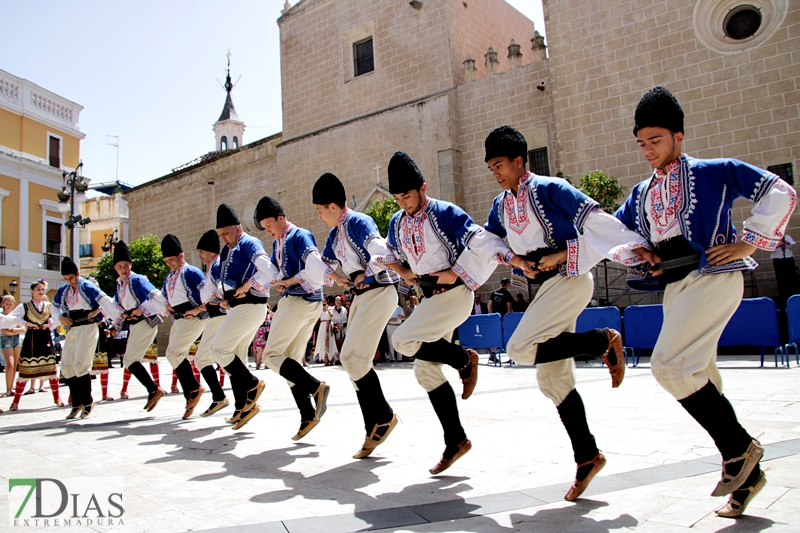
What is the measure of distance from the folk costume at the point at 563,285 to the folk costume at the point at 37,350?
8.76m

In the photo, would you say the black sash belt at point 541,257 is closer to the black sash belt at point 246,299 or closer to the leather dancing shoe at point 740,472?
the leather dancing shoe at point 740,472

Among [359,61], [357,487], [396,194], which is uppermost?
[359,61]

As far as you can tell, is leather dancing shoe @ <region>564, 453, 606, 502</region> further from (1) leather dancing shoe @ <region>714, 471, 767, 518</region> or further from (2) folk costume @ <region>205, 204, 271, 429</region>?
(2) folk costume @ <region>205, 204, 271, 429</region>

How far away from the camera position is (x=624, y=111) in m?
18.2

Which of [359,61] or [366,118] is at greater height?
[359,61]

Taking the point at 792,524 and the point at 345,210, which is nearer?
the point at 792,524

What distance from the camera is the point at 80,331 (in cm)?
848

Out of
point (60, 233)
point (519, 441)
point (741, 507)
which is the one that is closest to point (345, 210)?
point (519, 441)

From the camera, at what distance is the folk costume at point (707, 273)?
2.95 metres

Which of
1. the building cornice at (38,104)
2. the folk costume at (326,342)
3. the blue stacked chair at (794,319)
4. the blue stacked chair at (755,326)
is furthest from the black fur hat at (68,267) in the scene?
the building cornice at (38,104)

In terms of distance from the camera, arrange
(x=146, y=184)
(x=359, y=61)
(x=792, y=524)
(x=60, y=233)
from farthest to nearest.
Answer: (x=146, y=184) < (x=60, y=233) < (x=359, y=61) < (x=792, y=524)

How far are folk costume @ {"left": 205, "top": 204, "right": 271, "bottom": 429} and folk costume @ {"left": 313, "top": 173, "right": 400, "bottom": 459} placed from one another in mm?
1367

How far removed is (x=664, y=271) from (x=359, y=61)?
24.2 metres

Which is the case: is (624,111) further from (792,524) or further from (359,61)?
(792,524)
